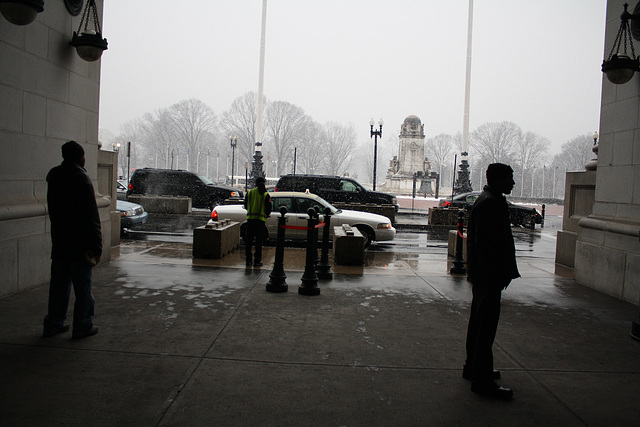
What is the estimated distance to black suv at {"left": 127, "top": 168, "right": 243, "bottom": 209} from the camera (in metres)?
23.0

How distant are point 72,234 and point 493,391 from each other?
3804mm

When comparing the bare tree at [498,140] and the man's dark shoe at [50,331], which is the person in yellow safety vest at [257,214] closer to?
the man's dark shoe at [50,331]

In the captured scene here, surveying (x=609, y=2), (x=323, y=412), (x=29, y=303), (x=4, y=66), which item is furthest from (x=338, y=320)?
(x=609, y=2)

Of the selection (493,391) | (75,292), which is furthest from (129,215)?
(493,391)

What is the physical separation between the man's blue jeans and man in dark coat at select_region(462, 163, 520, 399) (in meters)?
3.48

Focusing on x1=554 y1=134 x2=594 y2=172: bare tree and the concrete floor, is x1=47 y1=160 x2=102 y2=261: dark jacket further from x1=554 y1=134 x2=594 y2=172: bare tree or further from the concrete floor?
x1=554 y1=134 x2=594 y2=172: bare tree

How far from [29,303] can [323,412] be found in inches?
165

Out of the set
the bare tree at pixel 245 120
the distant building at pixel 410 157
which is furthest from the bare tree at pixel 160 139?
the distant building at pixel 410 157

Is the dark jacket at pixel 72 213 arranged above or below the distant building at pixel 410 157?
below

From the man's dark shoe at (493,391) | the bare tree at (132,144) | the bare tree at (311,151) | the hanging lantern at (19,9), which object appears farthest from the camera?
the bare tree at (132,144)

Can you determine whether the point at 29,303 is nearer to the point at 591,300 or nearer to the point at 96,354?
the point at 96,354

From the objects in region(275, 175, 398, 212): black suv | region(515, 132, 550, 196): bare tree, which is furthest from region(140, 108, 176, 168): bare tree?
region(275, 175, 398, 212): black suv

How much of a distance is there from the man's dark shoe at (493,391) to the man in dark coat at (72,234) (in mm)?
3498

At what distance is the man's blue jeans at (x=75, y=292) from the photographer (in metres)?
4.57
